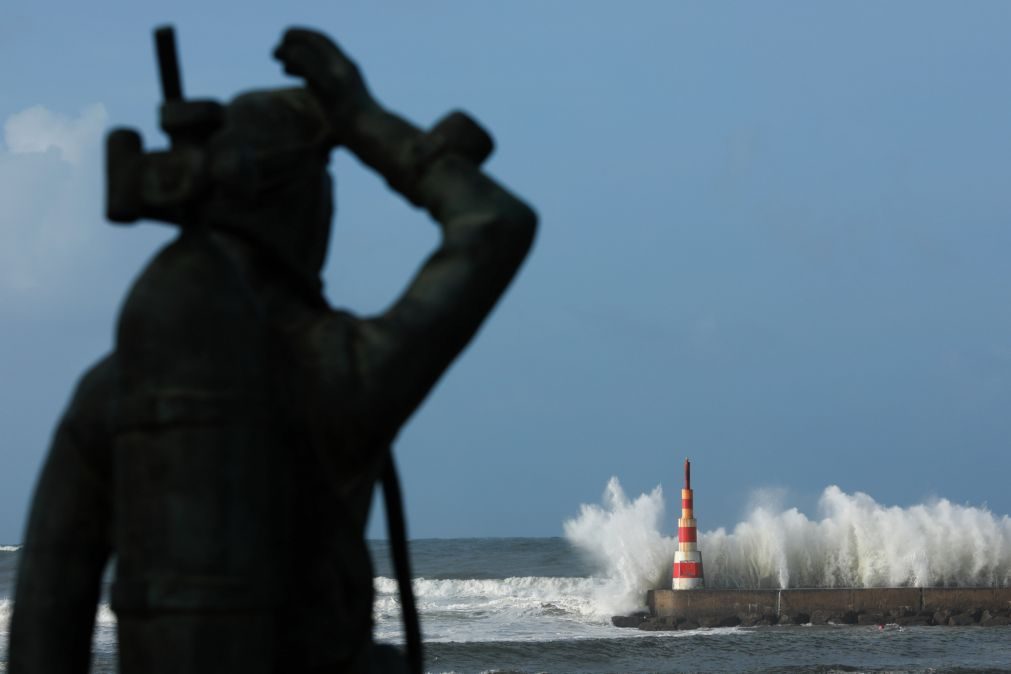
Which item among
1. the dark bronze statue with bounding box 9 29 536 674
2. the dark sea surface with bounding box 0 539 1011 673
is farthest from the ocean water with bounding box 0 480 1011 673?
the dark bronze statue with bounding box 9 29 536 674

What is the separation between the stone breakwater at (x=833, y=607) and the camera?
1972cm

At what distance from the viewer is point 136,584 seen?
6.77 feet

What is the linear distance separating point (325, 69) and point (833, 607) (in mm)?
18671

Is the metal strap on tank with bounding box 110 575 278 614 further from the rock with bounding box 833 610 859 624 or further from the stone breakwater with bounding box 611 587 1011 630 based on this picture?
the rock with bounding box 833 610 859 624

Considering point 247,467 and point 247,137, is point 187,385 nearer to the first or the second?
point 247,467

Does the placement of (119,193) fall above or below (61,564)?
above

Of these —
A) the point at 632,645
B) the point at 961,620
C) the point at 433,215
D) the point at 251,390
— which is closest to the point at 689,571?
the point at 632,645

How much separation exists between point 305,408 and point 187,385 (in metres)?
0.17

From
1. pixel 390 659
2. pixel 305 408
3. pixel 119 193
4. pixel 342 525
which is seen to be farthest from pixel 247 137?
pixel 390 659

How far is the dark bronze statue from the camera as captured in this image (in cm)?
207

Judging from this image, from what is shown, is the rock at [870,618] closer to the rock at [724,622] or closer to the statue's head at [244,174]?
the rock at [724,622]

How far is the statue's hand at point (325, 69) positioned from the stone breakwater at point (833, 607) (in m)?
17.9

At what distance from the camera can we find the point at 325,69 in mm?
2346

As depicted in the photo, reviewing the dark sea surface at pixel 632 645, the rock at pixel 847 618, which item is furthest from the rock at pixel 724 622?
the rock at pixel 847 618
